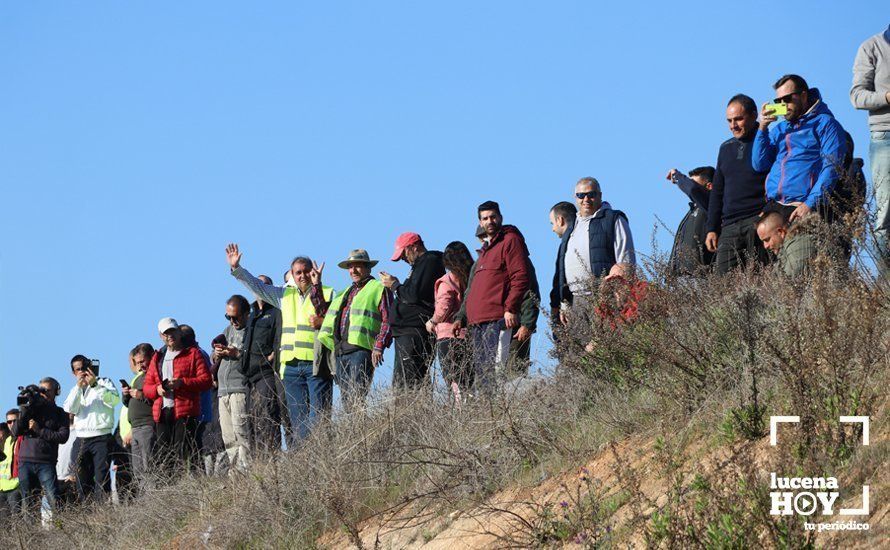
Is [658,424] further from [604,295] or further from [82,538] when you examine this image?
[82,538]

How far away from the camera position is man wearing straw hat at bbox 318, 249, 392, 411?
10828 millimetres

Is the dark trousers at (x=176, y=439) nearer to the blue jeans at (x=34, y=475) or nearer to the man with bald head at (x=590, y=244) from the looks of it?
the blue jeans at (x=34, y=475)

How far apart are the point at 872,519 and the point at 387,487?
384 centimetres

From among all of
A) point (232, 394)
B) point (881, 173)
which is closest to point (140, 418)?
point (232, 394)

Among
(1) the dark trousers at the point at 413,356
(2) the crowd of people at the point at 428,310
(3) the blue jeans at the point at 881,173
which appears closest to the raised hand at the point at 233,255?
(2) the crowd of people at the point at 428,310

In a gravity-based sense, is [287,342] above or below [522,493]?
above

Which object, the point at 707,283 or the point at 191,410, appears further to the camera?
the point at 191,410

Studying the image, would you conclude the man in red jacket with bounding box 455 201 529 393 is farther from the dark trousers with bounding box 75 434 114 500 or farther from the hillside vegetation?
the dark trousers with bounding box 75 434 114 500

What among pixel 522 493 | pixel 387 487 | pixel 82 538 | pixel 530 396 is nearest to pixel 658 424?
pixel 522 493

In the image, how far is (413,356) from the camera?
34.7 feet

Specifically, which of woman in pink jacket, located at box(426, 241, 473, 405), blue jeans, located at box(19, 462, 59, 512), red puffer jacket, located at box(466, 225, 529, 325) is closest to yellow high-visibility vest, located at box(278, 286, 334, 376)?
woman in pink jacket, located at box(426, 241, 473, 405)

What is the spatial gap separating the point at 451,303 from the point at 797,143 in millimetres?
3130

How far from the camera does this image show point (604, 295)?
866 centimetres

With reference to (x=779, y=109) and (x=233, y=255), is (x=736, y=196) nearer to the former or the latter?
(x=779, y=109)
